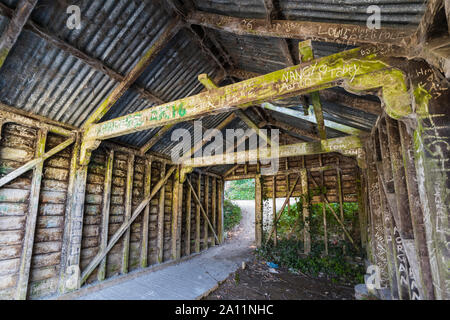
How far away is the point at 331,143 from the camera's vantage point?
5625mm

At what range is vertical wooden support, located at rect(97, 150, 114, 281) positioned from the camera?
534 cm

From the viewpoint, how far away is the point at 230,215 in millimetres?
15102

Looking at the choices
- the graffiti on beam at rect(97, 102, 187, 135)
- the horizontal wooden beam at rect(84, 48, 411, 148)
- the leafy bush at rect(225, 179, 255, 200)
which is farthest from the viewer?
the leafy bush at rect(225, 179, 255, 200)

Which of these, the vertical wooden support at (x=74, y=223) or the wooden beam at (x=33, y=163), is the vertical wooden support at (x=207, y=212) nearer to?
the vertical wooden support at (x=74, y=223)

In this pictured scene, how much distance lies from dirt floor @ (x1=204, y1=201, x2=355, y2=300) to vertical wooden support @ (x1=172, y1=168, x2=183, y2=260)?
7.25 ft

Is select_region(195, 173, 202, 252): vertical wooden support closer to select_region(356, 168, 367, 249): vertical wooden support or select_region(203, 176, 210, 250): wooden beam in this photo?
select_region(203, 176, 210, 250): wooden beam

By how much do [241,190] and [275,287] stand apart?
690 inches

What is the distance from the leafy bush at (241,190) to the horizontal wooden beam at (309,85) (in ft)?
62.7

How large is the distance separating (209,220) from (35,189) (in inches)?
262

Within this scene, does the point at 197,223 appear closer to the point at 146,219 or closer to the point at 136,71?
the point at 146,219

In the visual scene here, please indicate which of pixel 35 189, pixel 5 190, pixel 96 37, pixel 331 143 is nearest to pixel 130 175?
pixel 35 189

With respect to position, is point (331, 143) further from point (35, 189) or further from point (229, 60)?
point (35, 189)

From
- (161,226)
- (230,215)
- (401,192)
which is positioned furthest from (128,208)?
(230,215)

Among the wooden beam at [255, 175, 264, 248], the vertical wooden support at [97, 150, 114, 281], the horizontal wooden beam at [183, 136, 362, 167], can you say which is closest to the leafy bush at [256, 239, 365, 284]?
the wooden beam at [255, 175, 264, 248]
